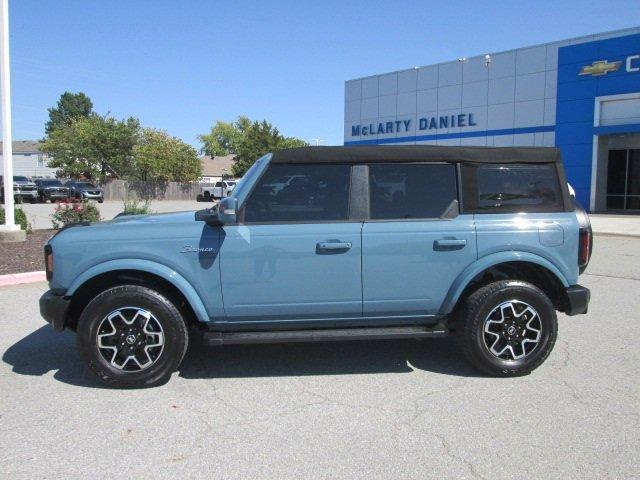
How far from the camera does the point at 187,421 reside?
12.5 feet

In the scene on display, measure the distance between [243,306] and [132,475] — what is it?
1600 millimetres

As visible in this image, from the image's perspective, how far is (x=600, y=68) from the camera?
2522 cm

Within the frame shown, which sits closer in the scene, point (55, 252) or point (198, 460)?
point (198, 460)

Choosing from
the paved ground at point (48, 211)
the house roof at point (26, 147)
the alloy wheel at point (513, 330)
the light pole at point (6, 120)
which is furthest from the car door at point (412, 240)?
the house roof at point (26, 147)

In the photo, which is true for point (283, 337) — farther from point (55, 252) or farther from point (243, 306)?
point (55, 252)

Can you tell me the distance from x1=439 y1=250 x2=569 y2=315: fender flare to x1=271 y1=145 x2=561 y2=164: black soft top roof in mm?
805

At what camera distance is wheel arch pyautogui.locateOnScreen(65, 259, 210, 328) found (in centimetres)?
432

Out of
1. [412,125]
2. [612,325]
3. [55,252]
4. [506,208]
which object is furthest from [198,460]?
[412,125]

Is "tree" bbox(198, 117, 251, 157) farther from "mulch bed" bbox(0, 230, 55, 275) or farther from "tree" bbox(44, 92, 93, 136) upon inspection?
"mulch bed" bbox(0, 230, 55, 275)

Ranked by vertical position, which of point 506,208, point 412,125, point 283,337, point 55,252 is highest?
point 412,125

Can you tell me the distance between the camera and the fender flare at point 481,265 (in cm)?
453

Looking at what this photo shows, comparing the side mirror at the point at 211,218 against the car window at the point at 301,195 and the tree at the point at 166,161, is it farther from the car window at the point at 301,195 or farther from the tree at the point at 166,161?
the tree at the point at 166,161

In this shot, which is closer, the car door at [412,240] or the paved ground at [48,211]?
the car door at [412,240]

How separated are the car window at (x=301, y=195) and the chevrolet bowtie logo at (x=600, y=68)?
24975 mm
